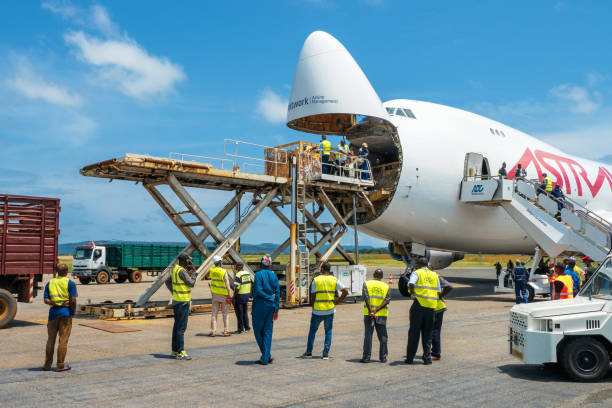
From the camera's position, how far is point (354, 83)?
797 inches

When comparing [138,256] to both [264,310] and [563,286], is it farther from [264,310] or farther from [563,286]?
[563,286]

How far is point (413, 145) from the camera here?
2117 centimetres

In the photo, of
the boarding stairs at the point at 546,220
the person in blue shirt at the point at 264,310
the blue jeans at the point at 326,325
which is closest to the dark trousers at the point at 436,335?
the blue jeans at the point at 326,325

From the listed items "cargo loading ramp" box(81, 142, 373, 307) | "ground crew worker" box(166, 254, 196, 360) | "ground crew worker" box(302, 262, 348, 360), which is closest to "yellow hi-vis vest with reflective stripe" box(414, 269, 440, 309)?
"ground crew worker" box(302, 262, 348, 360)

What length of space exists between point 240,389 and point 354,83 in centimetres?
1464

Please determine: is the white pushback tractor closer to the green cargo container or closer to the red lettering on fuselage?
the red lettering on fuselage

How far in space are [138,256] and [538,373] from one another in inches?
1338

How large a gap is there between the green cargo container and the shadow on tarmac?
30.7 metres

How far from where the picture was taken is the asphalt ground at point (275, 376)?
287 inches

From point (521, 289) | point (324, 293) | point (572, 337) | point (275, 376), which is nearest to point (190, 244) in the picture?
point (324, 293)

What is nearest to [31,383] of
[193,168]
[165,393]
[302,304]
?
[165,393]

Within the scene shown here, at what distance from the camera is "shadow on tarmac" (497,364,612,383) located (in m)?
8.57

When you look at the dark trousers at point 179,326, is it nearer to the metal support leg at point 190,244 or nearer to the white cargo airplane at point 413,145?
the metal support leg at point 190,244

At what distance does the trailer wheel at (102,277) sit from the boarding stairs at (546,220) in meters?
26.1
